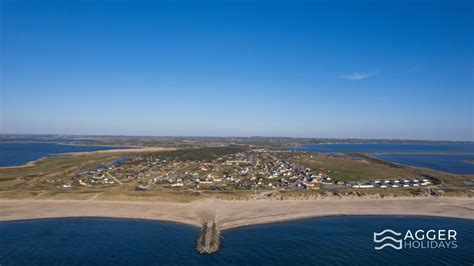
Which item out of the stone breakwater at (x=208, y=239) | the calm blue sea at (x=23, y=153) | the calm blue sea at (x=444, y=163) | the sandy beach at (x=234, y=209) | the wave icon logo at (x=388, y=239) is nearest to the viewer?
the stone breakwater at (x=208, y=239)

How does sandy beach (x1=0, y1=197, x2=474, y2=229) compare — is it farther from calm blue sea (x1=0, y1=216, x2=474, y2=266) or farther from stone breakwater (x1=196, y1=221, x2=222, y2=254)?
calm blue sea (x1=0, y1=216, x2=474, y2=266)

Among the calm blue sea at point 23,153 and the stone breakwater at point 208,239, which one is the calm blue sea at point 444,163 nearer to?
the stone breakwater at point 208,239

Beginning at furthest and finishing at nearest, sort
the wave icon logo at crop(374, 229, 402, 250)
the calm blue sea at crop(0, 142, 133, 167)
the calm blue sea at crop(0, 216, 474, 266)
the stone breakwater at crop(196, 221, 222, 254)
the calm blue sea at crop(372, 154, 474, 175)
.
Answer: the calm blue sea at crop(0, 142, 133, 167)
the calm blue sea at crop(372, 154, 474, 175)
the wave icon logo at crop(374, 229, 402, 250)
the stone breakwater at crop(196, 221, 222, 254)
the calm blue sea at crop(0, 216, 474, 266)

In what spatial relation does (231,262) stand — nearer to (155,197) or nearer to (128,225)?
(128,225)

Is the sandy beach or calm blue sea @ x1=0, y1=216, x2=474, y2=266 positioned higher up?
the sandy beach

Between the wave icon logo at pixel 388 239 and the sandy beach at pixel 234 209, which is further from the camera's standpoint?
the sandy beach at pixel 234 209

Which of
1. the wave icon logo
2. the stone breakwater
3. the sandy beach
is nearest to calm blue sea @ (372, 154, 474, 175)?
the sandy beach

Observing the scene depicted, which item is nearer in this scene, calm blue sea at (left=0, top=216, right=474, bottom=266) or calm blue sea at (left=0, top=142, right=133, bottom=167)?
calm blue sea at (left=0, top=216, right=474, bottom=266)

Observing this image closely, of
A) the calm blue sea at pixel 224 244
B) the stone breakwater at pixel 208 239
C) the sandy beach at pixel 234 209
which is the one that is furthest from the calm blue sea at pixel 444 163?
the stone breakwater at pixel 208 239
